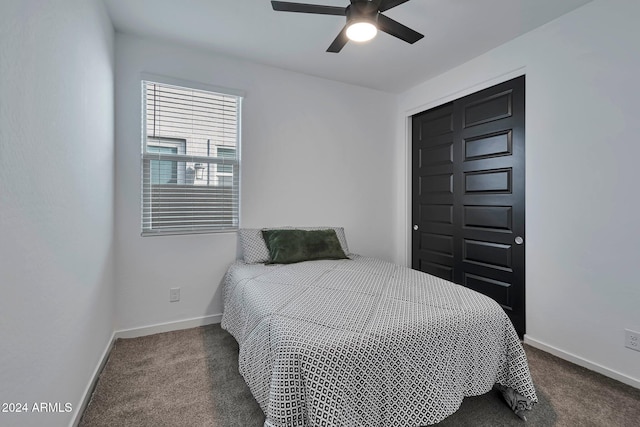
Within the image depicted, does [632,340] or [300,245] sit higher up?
[300,245]

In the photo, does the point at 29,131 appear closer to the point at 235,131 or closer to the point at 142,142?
the point at 142,142

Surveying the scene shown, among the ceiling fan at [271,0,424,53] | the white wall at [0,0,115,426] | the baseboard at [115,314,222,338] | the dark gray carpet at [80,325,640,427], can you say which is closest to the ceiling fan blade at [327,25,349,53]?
the ceiling fan at [271,0,424,53]

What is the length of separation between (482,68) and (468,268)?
1.99m

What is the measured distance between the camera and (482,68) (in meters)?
2.72

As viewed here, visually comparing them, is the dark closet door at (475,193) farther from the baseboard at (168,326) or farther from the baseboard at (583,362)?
the baseboard at (168,326)

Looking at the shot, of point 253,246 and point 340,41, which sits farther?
point 253,246

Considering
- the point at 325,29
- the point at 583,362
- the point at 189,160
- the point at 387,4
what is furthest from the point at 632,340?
the point at 189,160

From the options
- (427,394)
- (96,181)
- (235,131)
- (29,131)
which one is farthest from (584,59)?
(96,181)

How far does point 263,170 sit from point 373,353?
2209 mm

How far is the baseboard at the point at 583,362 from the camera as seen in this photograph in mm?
1818

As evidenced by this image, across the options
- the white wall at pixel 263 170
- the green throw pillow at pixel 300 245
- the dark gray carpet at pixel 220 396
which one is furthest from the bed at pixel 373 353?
the white wall at pixel 263 170

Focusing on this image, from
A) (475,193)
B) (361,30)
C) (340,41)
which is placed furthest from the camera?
(475,193)

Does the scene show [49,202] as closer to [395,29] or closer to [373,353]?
[373,353]

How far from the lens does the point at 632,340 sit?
5.95 feet
